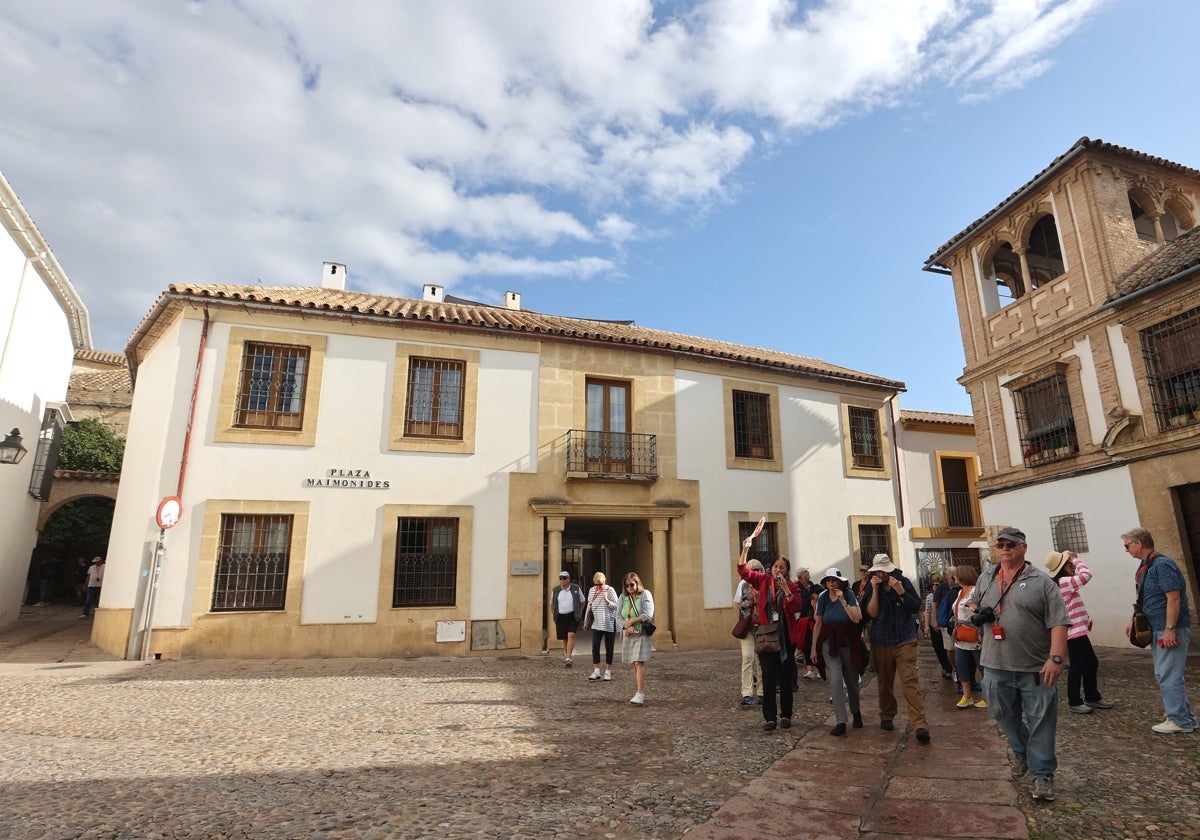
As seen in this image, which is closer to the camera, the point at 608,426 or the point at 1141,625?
the point at 1141,625

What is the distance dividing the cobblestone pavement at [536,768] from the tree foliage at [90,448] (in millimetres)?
16325

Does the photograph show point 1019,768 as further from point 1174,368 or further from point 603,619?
point 1174,368

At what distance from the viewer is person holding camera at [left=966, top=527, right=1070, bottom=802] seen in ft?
13.0

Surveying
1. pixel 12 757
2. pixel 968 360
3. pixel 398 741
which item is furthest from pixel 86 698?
pixel 968 360

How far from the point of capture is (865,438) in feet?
55.6

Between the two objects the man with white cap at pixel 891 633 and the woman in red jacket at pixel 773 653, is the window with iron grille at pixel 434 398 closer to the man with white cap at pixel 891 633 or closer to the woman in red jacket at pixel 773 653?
the woman in red jacket at pixel 773 653

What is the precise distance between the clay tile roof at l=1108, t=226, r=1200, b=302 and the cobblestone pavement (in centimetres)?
635

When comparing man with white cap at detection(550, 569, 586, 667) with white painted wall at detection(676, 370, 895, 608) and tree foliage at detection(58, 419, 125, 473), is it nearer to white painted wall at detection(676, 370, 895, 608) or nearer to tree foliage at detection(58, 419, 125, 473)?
white painted wall at detection(676, 370, 895, 608)

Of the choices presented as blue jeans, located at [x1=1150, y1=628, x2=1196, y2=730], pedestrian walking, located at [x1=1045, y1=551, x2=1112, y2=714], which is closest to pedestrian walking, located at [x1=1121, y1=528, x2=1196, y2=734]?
blue jeans, located at [x1=1150, y1=628, x2=1196, y2=730]

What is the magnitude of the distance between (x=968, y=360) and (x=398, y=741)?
14192 millimetres

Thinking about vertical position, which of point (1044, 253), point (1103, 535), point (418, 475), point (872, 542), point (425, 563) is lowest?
point (425, 563)

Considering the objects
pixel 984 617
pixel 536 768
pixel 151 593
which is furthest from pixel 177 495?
pixel 984 617

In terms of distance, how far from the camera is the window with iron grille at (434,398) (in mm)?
12859

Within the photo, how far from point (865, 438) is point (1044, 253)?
5.59 meters
